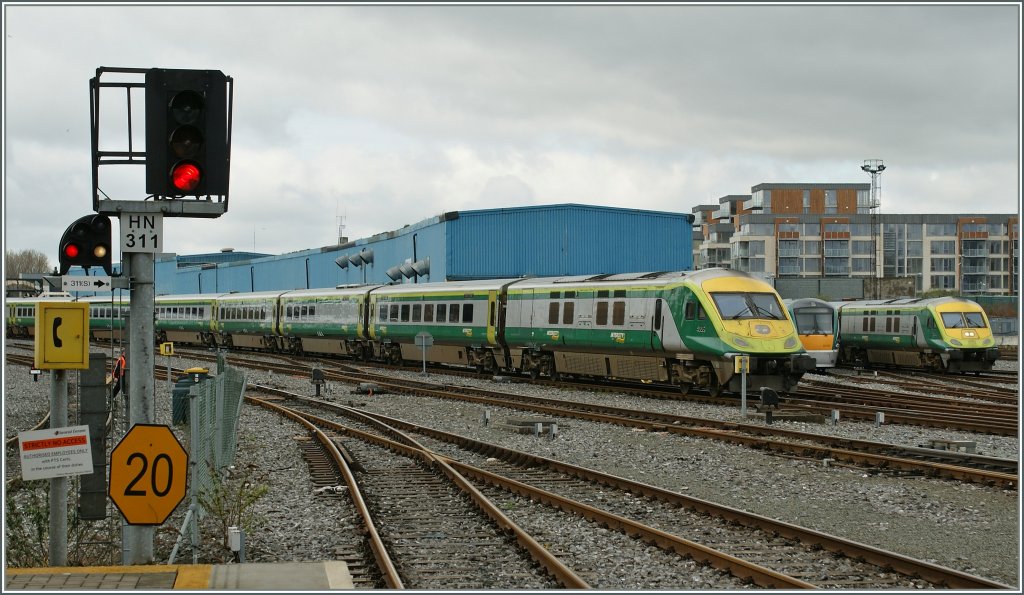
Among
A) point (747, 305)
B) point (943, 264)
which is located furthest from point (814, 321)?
point (943, 264)

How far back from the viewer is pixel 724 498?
12219 mm

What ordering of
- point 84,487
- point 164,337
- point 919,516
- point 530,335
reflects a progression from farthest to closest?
point 164,337, point 530,335, point 919,516, point 84,487

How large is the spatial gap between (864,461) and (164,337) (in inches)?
2345

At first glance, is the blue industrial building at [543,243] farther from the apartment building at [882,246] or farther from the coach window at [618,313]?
the apartment building at [882,246]

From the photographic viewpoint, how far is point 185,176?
806 centimetres

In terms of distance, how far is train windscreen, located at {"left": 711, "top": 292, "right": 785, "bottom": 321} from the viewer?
23109 millimetres

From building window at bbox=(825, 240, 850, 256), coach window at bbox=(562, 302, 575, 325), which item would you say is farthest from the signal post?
building window at bbox=(825, 240, 850, 256)

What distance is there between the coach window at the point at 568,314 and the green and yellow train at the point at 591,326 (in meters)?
0.03

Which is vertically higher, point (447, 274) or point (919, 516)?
point (447, 274)

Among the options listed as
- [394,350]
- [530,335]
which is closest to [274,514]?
[530,335]

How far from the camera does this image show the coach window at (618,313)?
84.3 ft

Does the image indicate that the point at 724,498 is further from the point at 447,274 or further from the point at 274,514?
the point at 447,274

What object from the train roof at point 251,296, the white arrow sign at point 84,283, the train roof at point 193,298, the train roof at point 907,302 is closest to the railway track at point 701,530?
the white arrow sign at point 84,283

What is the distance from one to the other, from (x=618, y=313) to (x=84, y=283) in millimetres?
18295
